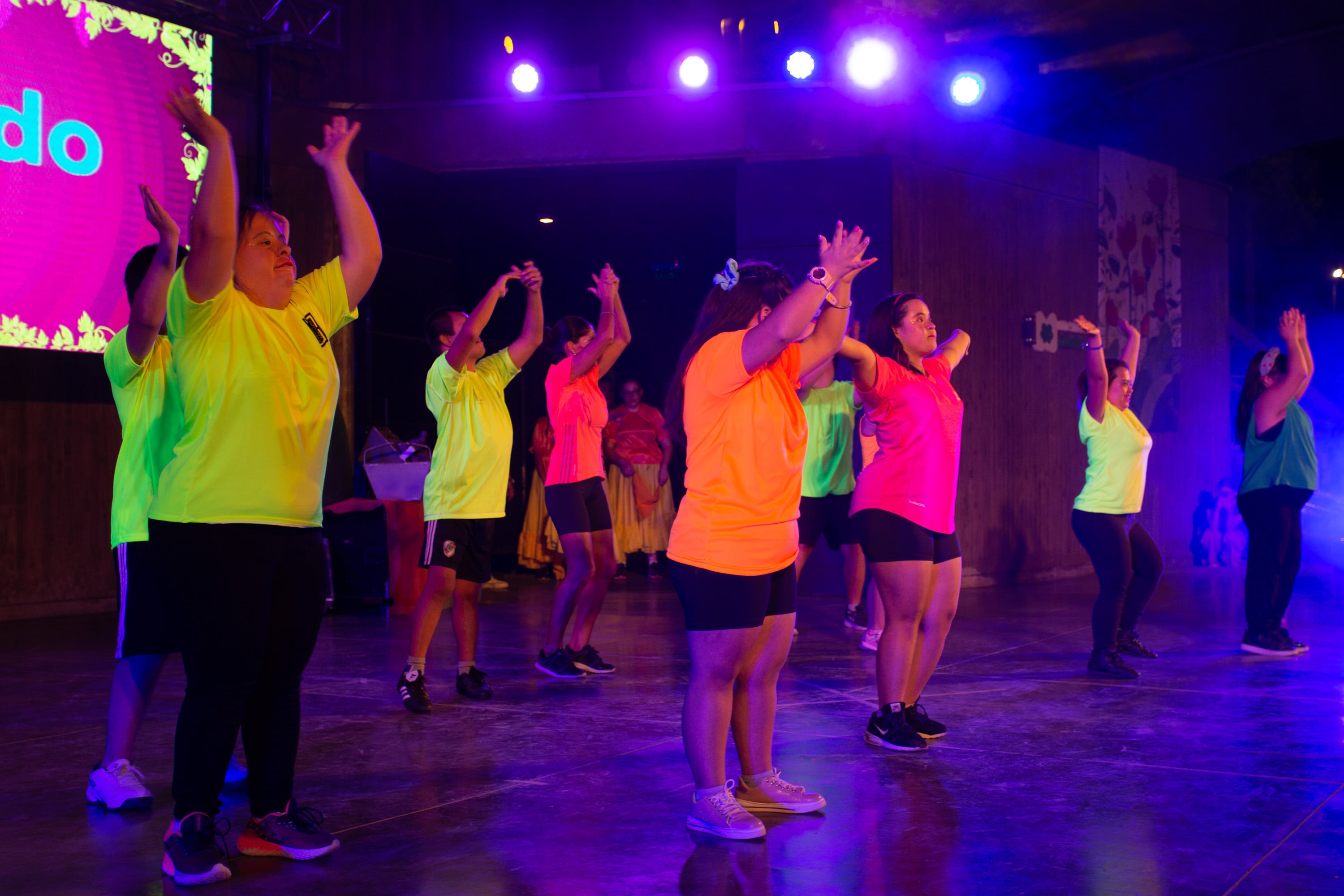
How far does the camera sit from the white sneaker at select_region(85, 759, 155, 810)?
358 centimetres

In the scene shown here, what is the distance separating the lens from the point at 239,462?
9.46 ft

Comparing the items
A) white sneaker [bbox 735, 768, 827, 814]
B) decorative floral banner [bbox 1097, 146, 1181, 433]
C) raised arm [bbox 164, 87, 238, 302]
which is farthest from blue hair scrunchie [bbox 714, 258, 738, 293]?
decorative floral banner [bbox 1097, 146, 1181, 433]

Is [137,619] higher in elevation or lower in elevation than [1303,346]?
lower

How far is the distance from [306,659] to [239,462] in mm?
574

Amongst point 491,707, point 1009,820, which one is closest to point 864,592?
point 491,707

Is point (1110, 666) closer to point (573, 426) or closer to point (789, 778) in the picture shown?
point (789, 778)

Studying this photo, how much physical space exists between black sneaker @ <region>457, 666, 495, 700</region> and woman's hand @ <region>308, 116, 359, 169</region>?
2774mm

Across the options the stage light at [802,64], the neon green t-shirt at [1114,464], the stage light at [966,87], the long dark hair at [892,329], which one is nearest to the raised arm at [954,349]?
the long dark hair at [892,329]

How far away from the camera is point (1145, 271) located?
38.2 feet

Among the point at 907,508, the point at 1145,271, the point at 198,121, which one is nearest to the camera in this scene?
the point at 198,121

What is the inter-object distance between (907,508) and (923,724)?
0.82 metres

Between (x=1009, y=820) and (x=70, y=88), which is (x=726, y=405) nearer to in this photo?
(x=1009, y=820)

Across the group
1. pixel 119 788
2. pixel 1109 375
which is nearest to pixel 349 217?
pixel 119 788

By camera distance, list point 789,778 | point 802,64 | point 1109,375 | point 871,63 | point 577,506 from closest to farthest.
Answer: point 789,778
point 577,506
point 1109,375
point 871,63
point 802,64
